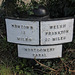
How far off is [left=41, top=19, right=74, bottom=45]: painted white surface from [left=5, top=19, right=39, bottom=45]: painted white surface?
11 cm

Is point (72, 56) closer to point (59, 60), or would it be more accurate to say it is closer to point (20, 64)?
point (59, 60)

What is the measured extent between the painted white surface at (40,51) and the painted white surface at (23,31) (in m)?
0.12

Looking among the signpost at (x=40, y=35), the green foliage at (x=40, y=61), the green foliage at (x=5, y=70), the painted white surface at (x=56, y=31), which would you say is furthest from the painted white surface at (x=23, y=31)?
the green foliage at (x=5, y=70)

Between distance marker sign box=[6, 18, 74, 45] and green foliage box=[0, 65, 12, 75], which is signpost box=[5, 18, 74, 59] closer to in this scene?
distance marker sign box=[6, 18, 74, 45]

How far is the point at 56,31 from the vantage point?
2287 mm

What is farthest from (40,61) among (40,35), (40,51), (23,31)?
(23,31)

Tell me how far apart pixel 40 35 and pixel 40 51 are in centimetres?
29

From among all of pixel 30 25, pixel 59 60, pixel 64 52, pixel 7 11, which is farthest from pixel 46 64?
pixel 7 11

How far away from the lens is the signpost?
2.24 metres

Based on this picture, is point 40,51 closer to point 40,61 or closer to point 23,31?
point 40,61

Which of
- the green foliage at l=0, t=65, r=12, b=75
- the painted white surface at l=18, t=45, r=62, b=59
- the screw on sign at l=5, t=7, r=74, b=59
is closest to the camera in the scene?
the screw on sign at l=5, t=7, r=74, b=59

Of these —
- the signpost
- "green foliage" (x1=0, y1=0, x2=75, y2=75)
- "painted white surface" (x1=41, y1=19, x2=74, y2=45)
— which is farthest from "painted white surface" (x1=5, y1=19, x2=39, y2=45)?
"green foliage" (x1=0, y1=0, x2=75, y2=75)

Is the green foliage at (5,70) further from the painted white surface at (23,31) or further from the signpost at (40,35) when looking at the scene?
the painted white surface at (23,31)

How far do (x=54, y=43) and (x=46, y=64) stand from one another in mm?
439
